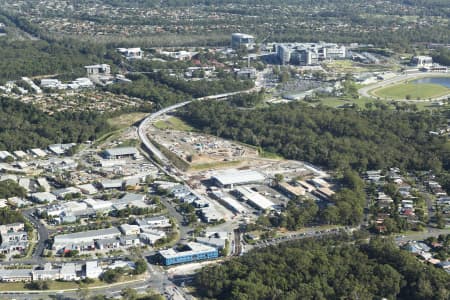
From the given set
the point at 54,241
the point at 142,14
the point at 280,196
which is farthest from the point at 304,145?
the point at 142,14

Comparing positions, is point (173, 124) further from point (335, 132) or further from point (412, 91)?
point (412, 91)

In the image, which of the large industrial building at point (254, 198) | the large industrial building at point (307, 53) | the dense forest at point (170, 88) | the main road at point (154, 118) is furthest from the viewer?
the large industrial building at point (307, 53)

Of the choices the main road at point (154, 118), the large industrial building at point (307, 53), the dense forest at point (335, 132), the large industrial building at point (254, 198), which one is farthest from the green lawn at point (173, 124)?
the large industrial building at point (307, 53)

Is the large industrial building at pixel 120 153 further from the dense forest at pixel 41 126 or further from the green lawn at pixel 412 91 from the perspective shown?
the green lawn at pixel 412 91

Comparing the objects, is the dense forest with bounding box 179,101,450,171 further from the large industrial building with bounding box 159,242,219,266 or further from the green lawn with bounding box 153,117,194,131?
the large industrial building with bounding box 159,242,219,266

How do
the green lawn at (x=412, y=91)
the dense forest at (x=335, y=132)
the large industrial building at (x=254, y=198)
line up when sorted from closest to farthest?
the large industrial building at (x=254, y=198)
the dense forest at (x=335, y=132)
the green lawn at (x=412, y=91)

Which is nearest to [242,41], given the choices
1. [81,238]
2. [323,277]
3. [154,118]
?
[154,118]
